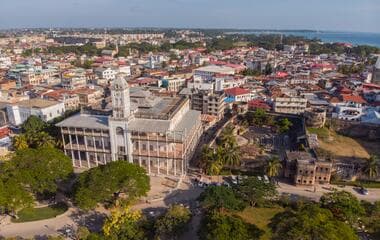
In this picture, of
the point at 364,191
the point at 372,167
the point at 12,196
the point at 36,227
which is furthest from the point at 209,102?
the point at 12,196

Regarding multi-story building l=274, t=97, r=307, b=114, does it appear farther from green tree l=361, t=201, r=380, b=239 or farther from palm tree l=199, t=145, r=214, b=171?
green tree l=361, t=201, r=380, b=239

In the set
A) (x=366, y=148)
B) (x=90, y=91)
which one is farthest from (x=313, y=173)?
(x=90, y=91)

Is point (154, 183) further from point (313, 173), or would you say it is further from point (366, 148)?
point (366, 148)

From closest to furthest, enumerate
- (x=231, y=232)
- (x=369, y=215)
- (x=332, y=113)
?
(x=231, y=232)
(x=369, y=215)
(x=332, y=113)

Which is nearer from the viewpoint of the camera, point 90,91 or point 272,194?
point 272,194

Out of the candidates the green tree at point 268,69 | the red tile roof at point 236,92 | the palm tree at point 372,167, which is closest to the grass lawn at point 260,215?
the palm tree at point 372,167

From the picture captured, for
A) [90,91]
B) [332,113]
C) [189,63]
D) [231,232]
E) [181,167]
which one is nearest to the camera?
[231,232]

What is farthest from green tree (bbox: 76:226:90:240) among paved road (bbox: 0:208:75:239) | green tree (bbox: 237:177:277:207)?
green tree (bbox: 237:177:277:207)
